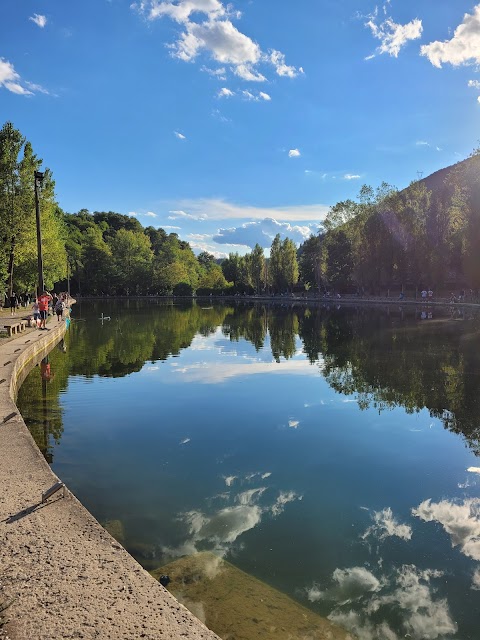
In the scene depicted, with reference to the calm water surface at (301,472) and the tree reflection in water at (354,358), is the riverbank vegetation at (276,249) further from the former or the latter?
the calm water surface at (301,472)

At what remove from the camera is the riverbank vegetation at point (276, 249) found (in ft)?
103

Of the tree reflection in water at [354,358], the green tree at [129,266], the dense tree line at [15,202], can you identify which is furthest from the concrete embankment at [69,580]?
the green tree at [129,266]

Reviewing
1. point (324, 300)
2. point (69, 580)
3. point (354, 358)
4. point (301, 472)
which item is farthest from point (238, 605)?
point (324, 300)

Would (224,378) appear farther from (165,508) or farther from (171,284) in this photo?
(171,284)

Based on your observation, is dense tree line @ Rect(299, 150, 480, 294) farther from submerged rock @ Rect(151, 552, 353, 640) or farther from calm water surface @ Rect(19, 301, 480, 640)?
submerged rock @ Rect(151, 552, 353, 640)

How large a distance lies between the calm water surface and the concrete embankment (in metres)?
0.98

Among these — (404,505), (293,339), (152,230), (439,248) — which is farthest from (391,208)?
(152,230)

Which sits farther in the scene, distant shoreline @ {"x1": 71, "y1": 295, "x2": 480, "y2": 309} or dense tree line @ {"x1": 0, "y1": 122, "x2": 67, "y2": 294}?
distant shoreline @ {"x1": 71, "y1": 295, "x2": 480, "y2": 309}

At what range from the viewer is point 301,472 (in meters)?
7.18

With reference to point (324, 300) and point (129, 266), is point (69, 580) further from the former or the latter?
point (129, 266)

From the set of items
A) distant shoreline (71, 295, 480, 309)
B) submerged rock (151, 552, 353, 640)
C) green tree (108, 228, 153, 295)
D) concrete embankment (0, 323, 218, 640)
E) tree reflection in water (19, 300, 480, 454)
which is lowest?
submerged rock (151, 552, 353, 640)

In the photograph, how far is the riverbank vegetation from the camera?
31406 millimetres

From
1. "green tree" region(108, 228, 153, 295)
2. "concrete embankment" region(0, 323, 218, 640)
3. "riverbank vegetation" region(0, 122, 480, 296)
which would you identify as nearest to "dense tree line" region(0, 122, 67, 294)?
"riverbank vegetation" region(0, 122, 480, 296)

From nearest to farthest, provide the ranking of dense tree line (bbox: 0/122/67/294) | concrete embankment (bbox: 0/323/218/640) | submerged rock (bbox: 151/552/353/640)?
concrete embankment (bbox: 0/323/218/640), submerged rock (bbox: 151/552/353/640), dense tree line (bbox: 0/122/67/294)
